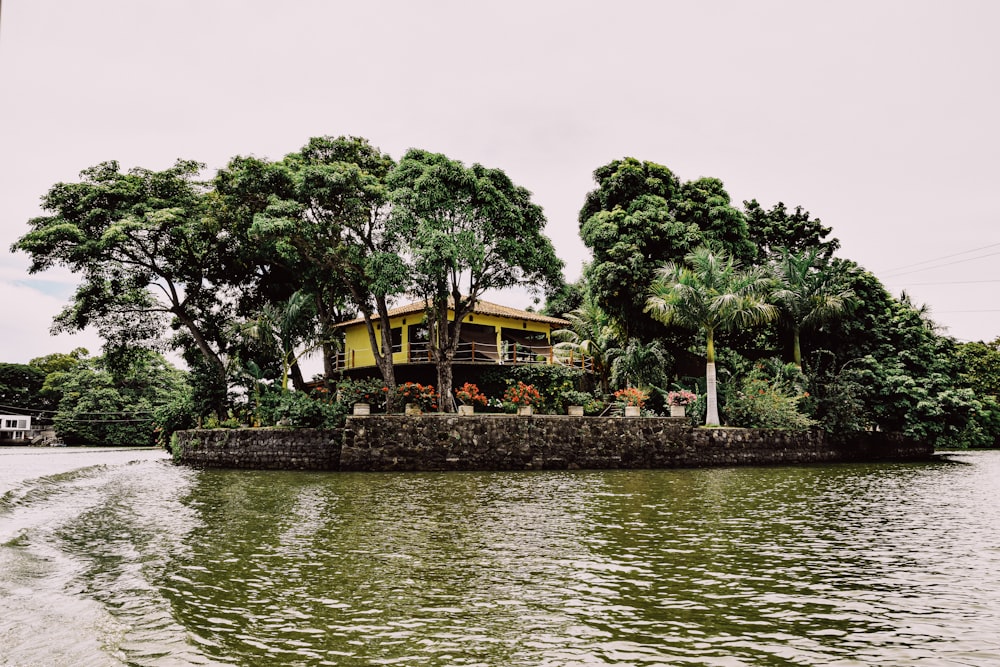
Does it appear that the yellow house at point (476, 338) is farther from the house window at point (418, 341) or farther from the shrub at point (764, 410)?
the shrub at point (764, 410)

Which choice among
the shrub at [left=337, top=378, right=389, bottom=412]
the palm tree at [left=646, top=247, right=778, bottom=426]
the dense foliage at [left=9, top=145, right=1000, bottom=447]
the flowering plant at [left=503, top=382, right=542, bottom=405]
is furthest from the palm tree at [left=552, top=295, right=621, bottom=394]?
the shrub at [left=337, top=378, right=389, bottom=412]

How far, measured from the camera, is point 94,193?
27188 millimetres

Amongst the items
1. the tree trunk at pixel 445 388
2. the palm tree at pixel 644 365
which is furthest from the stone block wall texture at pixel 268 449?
the palm tree at pixel 644 365

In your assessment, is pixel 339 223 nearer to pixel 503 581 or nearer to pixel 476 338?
pixel 476 338

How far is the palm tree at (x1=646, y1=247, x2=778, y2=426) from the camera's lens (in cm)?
2355

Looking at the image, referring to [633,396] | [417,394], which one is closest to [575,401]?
[633,396]

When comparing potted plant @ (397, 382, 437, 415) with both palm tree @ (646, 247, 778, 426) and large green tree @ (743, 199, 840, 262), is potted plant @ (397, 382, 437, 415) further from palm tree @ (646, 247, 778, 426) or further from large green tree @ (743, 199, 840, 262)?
large green tree @ (743, 199, 840, 262)

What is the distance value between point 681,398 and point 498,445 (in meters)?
7.43

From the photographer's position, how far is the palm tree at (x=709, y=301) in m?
23.5

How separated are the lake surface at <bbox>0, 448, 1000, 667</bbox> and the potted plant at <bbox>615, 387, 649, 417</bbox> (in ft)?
34.1

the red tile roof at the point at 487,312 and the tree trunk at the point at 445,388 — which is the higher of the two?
the red tile roof at the point at 487,312

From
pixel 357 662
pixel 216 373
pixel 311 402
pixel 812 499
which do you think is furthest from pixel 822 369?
pixel 357 662

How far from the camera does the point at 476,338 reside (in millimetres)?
32062

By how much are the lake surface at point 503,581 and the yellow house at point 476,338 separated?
17.6 metres
